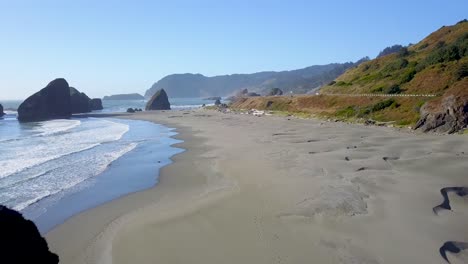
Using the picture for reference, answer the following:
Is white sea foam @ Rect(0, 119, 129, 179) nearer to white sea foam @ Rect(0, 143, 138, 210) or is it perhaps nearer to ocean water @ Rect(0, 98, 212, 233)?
ocean water @ Rect(0, 98, 212, 233)

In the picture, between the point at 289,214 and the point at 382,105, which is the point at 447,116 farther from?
the point at 289,214

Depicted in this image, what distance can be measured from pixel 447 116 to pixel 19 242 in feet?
94.8

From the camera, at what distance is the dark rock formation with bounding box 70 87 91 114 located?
104 metres

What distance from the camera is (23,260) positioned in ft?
20.7

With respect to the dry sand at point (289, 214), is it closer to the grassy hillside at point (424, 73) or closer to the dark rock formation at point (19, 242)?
the dark rock formation at point (19, 242)

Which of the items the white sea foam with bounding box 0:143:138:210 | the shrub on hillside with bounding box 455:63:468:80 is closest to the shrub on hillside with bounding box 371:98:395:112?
the shrub on hillside with bounding box 455:63:468:80

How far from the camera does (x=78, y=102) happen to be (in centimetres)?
10619

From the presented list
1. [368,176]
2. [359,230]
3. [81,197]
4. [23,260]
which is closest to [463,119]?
[368,176]

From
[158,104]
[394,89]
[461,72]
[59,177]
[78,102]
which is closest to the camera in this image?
[59,177]

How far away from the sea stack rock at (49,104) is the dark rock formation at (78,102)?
869cm

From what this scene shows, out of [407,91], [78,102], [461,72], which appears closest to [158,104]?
[78,102]

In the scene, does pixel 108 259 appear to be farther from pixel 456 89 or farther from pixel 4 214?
pixel 456 89

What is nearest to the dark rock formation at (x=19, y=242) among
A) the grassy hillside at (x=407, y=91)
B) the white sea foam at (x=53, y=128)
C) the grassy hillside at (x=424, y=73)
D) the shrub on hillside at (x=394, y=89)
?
the grassy hillside at (x=407, y=91)

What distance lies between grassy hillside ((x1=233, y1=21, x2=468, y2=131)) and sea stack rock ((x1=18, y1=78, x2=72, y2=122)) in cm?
4726
